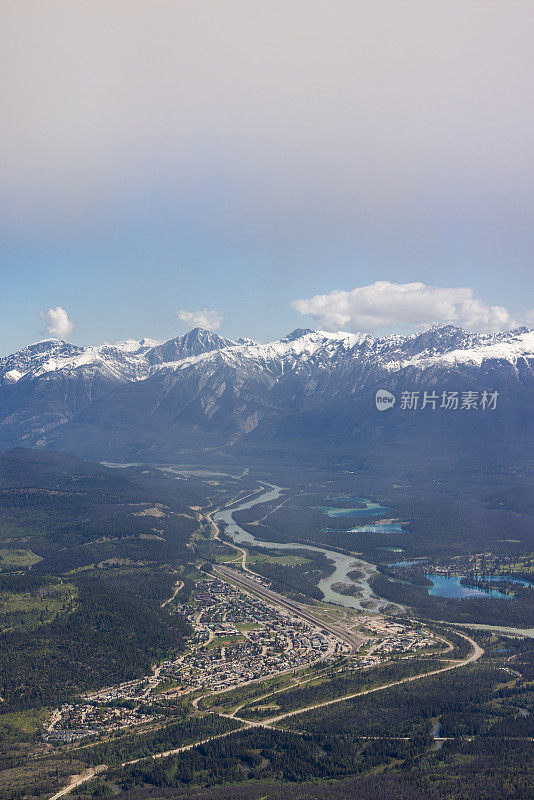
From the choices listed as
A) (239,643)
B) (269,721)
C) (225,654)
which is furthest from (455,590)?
(269,721)

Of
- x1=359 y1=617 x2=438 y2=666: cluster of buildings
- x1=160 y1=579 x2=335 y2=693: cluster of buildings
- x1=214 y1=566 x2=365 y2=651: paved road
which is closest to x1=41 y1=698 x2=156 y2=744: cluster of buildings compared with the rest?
x1=160 y1=579 x2=335 y2=693: cluster of buildings

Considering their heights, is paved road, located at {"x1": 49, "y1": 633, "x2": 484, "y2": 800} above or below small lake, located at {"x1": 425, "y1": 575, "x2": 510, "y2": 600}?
below

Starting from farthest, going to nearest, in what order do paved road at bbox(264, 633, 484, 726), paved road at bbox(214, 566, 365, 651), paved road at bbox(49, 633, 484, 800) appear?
paved road at bbox(214, 566, 365, 651) < paved road at bbox(264, 633, 484, 726) < paved road at bbox(49, 633, 484, 800)

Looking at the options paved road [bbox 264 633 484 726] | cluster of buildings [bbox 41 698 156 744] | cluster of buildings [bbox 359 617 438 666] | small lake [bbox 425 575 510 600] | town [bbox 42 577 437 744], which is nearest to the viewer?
cluster of buildings [bbox 41 698 156 744]

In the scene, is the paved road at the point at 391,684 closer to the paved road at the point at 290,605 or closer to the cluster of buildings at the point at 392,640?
the cluster of buildings at the point at 392,640

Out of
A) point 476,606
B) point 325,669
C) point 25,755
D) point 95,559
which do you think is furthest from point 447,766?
point 95,559

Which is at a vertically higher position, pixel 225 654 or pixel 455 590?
pixel 455 590

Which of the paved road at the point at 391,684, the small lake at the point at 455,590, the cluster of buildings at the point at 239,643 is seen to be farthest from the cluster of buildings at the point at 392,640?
the small lake at the point at 455,590

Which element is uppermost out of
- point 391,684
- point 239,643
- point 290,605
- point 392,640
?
point 392,640

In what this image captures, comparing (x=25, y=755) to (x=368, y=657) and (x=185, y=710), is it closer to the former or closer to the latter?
(x=185, y=710)

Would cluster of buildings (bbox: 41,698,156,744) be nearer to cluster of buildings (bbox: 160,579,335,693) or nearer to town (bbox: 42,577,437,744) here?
town (bbox: 42,577,437,744)

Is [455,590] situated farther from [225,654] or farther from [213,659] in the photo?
[213,659]
